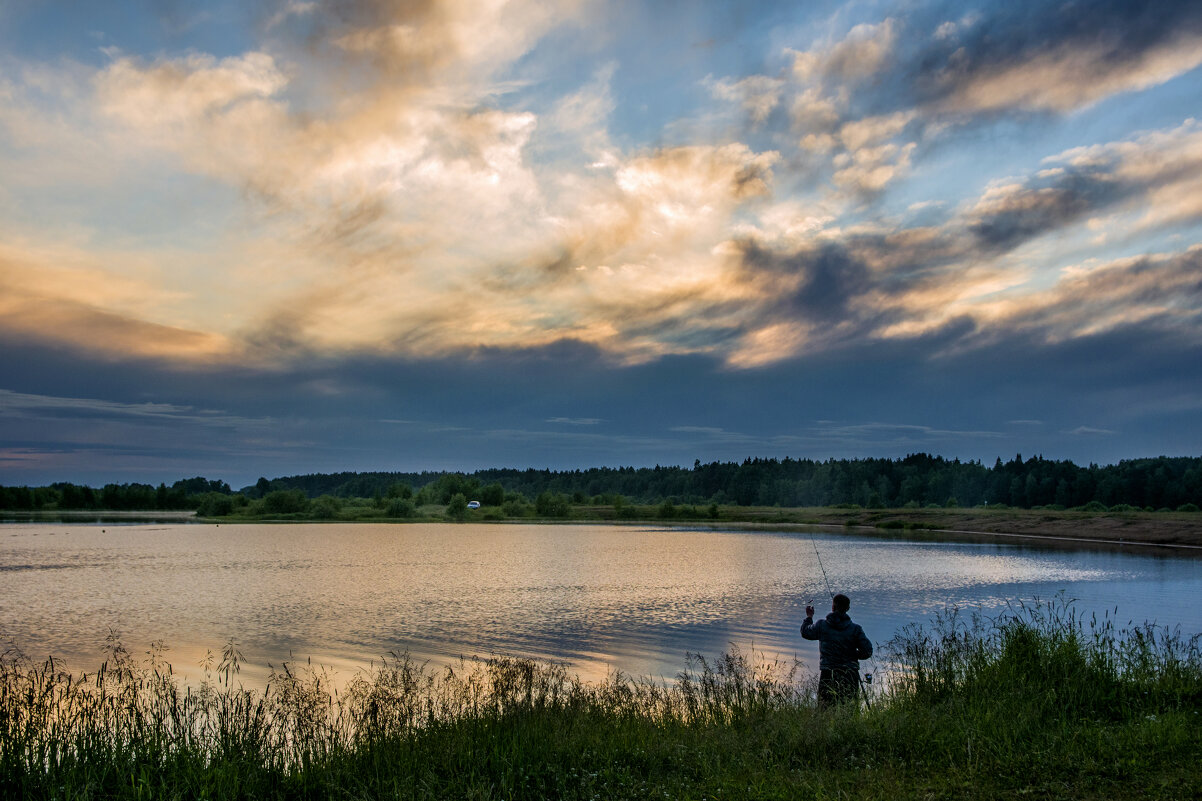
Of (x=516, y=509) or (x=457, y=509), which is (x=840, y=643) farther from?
(x=516, y=509)

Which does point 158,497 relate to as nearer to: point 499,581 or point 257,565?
point 257,565

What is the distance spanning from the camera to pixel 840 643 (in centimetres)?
1139

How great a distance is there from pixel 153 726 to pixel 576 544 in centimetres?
6577

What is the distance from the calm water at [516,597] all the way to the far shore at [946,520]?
20272 millimetres

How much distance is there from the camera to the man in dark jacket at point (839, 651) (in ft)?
36.4

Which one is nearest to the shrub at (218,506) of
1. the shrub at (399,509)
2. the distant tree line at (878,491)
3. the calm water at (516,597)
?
the distant tree line at (878,491)

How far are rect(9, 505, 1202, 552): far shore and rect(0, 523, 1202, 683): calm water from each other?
66.5ft

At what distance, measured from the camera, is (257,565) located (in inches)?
1889

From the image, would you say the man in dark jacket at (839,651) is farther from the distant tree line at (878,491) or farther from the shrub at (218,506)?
the shrub at (218,506)

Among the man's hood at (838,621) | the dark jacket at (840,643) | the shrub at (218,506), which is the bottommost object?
the shrub at (218,506)

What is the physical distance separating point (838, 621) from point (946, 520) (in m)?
108

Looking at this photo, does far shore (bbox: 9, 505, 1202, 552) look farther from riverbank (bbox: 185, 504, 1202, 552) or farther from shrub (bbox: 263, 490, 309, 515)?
shrub (bbox: 263, 490, 309, 515)

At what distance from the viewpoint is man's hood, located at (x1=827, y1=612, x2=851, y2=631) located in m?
11.5

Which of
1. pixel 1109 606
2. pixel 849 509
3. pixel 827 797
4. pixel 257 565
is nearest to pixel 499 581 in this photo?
pixel 257 565
